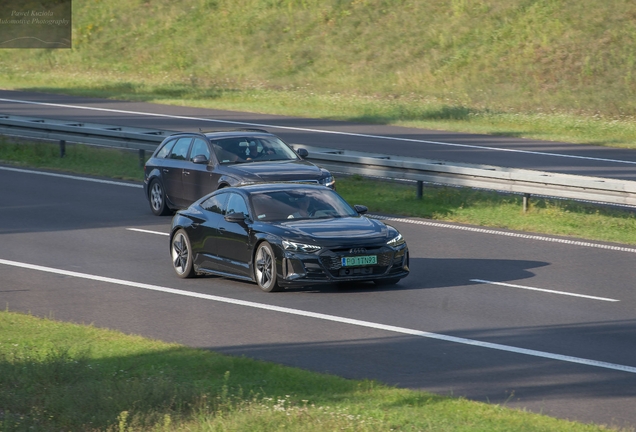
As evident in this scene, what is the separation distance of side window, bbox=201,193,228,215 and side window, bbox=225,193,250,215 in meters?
0.12

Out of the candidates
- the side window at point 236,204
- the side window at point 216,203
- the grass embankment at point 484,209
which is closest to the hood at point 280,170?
the grass embankment at point 484,209

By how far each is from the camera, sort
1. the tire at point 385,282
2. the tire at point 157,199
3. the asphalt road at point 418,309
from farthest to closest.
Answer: the tire at point 157,199
the tire at point 385,282
the asphalt road at point 418,309

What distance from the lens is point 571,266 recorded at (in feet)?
53.7

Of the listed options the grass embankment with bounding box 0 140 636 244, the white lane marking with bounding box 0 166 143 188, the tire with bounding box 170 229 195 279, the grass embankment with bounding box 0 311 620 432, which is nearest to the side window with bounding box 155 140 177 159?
the white lane marking with bounding box 0 166 143 188

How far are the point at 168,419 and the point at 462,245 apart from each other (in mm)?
10449

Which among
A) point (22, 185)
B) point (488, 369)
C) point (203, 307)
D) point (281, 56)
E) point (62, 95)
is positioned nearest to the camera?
point (488, 369)

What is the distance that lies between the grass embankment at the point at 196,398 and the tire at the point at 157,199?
991 cm

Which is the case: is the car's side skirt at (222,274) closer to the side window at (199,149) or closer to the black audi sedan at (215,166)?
the black audi sedan at (215,166)

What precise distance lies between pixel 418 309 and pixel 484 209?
7.88m

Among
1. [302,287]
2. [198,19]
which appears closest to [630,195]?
[302,287]

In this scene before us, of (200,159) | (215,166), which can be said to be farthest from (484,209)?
(200,159)

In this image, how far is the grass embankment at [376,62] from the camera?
37.6 meters

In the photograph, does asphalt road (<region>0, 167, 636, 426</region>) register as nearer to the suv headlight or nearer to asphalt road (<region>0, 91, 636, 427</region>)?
asphalt road (<region>0, 91, 636, 427</region>)

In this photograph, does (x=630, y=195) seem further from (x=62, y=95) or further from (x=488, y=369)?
(x=62, y=95)
